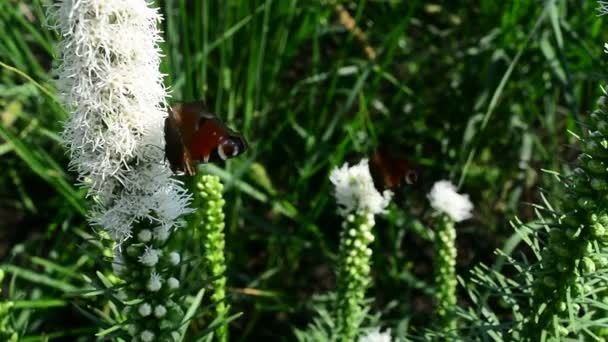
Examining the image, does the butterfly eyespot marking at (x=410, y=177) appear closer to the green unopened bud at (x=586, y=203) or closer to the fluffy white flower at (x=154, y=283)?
the green unopened bud at (x=586, y=203)

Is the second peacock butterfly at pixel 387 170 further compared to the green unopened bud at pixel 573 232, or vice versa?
the second peacock butterfly at pixel 387 170

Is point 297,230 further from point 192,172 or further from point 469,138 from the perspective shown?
point 192,172

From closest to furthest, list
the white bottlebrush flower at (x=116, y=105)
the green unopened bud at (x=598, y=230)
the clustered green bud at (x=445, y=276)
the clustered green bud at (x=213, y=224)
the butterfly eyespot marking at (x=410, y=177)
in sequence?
the white bottlebrush flower at (x=116, y=105) → the green unopened bud at (x=598, y=230) → the clustered green bud at (x=213, y=224) → the butterfly eyespot marking at (x=410, y=177) → the clustered green bud at (x=445, y=276)

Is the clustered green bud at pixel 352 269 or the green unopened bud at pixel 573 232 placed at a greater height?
the green unopened bud at pixel 573 232

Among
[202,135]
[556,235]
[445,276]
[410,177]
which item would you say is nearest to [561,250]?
[556,235]

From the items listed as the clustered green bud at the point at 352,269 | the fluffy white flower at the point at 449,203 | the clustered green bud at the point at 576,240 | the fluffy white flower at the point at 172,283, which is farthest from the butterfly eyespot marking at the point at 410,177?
the fluffy white flower at the point at 172,283

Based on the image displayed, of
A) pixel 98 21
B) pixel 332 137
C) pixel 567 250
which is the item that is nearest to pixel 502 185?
pixel 332 137
